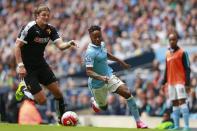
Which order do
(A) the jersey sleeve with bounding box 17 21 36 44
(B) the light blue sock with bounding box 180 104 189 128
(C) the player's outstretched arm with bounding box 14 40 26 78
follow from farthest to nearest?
(B) the light blue sock with bounding box 180 104 189 128 < (A) the jersey sleeve with bounding box 17 21 36 44 < (C) the player's outstretched arm with bounding box 14 40 26 78

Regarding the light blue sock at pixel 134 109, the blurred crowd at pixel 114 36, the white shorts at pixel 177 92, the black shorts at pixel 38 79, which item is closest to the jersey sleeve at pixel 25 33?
the black shorts at pixel 38 79

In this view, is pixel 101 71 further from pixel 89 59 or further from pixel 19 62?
pixel 19 62

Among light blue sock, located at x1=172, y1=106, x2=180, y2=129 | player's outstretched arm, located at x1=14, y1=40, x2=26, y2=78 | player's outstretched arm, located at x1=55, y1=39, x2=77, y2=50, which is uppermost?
player's outstretched arm, located at x1=55, y1=39, x2=77, y2=50

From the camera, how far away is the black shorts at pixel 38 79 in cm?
1625

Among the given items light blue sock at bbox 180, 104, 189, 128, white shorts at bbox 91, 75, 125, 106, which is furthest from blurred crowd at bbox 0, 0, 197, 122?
white shorts at bbox 91, 75, 125, 106

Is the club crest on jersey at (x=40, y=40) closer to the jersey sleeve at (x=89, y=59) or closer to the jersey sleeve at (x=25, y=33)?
the jersey sleeve at (x=25, y=33)

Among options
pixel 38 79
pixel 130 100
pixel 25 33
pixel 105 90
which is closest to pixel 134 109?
pixel 130 100

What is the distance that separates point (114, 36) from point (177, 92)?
1031 cm

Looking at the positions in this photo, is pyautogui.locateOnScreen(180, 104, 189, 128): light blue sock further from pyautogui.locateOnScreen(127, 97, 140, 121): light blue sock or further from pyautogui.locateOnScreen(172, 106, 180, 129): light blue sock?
pyautogui.locateOnScreen(127, 97, 140, 121): light blue sock

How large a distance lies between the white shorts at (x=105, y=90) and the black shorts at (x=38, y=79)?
101 centimetres

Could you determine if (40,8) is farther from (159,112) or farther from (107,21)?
(107,21)

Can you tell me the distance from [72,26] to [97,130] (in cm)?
1662

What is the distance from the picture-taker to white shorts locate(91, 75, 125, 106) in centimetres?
1628

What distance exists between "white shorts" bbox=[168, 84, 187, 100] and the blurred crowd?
9.31ft
